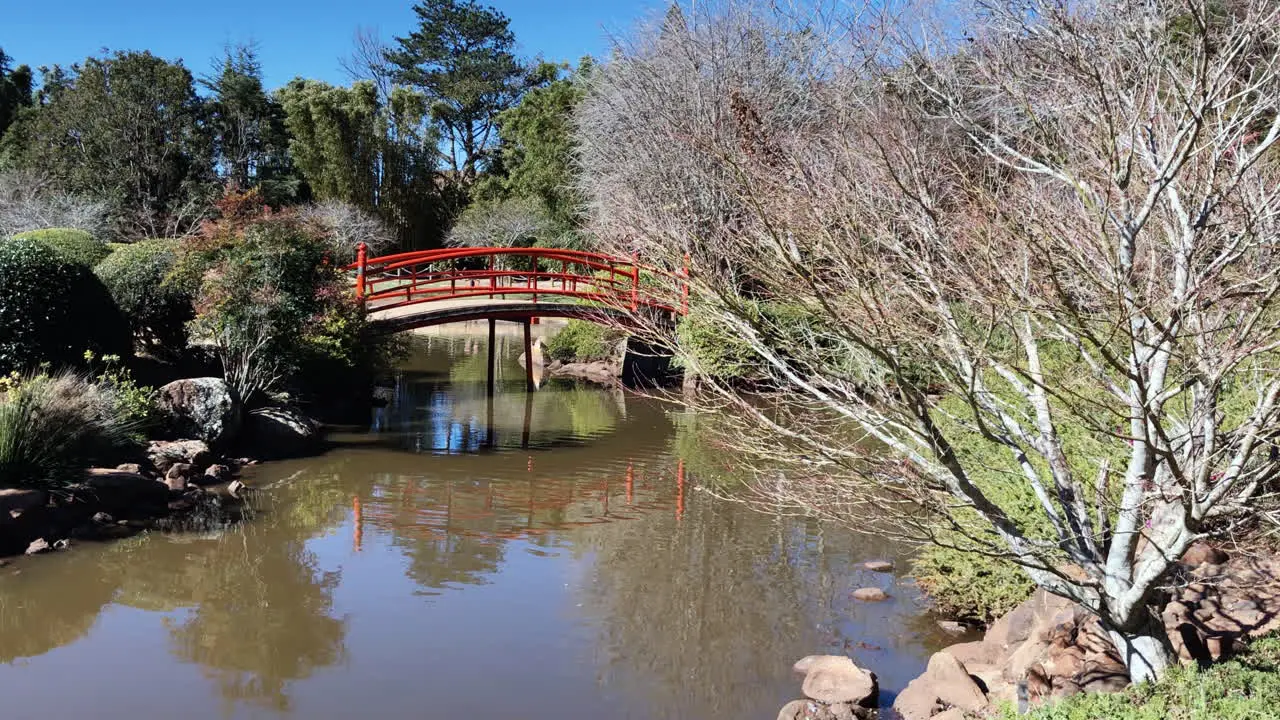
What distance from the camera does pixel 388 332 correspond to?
17250 millimetres

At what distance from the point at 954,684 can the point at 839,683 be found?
65 centimetres

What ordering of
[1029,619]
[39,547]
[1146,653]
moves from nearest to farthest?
[1146,653]
[1029,619]
[39,547]

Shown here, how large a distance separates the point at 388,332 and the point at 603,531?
8.50 metres

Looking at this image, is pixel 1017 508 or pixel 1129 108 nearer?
pixel 1129 108

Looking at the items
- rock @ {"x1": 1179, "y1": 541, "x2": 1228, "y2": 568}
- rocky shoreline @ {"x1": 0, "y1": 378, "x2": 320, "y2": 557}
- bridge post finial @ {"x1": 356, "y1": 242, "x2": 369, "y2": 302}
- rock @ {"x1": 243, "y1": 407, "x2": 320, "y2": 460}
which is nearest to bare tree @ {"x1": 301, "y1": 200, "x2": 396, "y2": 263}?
bridge post finial @ {"x1": 356, "y1": 242, "x2": 369, "y2": 302}

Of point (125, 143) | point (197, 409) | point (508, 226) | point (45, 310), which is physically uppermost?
point (125, 143)

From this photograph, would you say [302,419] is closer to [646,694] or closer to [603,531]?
[603,531]

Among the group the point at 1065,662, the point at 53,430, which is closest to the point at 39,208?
the point at 53,430

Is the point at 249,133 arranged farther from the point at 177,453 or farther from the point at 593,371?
the point at 177,453

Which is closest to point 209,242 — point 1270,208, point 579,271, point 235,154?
point 1270,208

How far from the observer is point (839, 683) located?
5988mm

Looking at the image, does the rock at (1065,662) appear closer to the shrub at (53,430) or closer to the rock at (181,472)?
the shrub at (53,430)

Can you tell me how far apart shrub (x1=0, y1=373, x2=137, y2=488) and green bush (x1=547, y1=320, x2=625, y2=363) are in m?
12.6

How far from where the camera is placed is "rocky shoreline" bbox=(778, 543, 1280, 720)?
5160 millimetres
